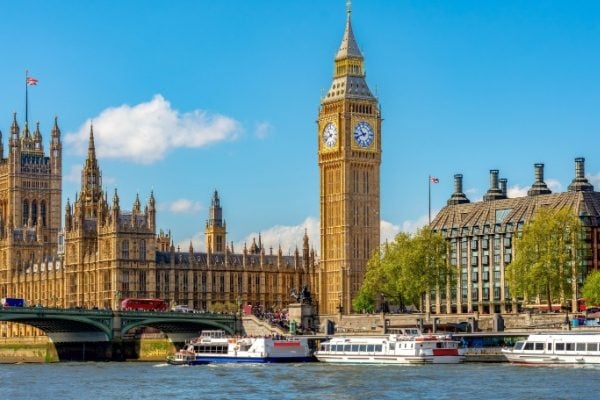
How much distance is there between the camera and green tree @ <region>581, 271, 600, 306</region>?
132625 mm

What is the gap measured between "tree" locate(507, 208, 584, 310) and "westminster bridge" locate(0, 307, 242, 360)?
29.0 metres

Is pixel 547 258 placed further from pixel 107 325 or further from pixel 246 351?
pixel 107 325

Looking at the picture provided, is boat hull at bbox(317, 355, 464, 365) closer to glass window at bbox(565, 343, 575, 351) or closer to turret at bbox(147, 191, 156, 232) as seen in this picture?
glass window at bbox(565, 343, 575, 351)

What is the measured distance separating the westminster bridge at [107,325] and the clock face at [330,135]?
32691 mm

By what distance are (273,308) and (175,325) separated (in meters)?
34.7

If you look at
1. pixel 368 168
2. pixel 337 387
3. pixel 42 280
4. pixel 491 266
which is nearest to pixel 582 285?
pixel 491 266

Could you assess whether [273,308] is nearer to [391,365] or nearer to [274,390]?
[391,365]

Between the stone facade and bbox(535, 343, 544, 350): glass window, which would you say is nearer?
bbox(535, 343, 544, 350): glass window

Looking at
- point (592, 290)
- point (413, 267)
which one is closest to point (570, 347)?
point (592, 290)

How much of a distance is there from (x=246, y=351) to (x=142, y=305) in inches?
1191

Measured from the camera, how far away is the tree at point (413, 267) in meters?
147

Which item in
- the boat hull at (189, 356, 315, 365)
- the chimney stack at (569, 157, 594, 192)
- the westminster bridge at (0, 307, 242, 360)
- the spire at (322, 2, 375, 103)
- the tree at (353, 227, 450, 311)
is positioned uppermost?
the spire at (322, 2, 375, 103)

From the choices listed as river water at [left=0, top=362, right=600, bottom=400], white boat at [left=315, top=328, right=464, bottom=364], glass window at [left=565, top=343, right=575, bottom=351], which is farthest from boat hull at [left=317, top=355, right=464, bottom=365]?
glass window at [left=565, top=343, right=575, bottom=351]

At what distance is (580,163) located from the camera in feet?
517
